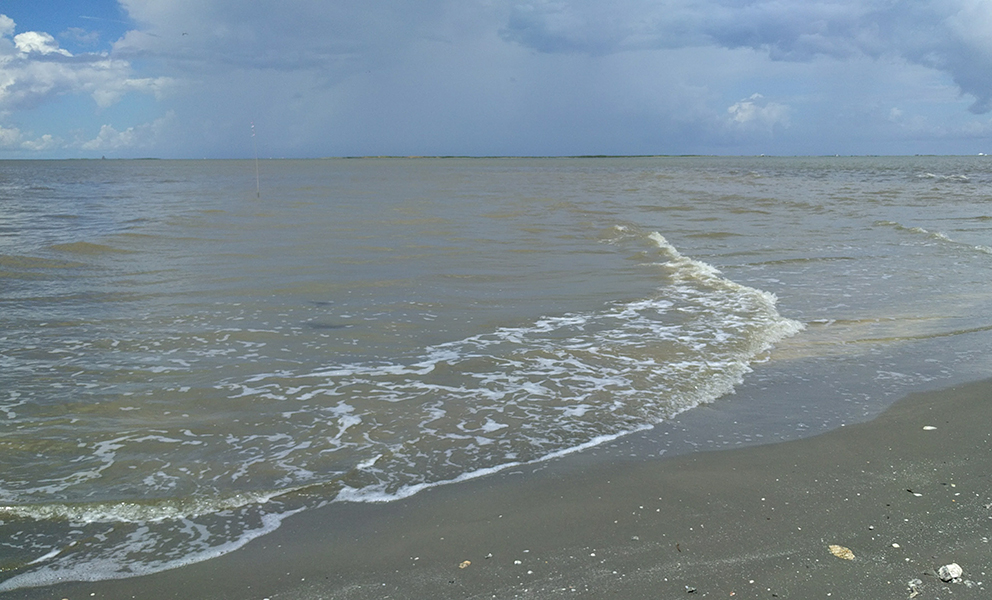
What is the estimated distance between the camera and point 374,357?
6965mm

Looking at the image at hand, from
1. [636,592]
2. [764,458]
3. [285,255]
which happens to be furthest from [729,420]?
[285,255]

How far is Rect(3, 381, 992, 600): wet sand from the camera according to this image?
3.09m

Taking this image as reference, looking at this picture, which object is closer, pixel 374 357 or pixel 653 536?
pixel 653 536

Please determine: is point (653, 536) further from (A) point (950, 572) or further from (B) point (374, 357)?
(B) point (374, 357)

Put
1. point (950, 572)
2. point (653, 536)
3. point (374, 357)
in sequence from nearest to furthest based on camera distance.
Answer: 1. point (950, 572)
2. point (653, 536)
3. point (374, 357)

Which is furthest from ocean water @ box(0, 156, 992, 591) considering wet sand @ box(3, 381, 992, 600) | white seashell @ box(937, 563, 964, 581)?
white seashell @ box(937, 563, 964, 581)

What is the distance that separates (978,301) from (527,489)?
28.4ft

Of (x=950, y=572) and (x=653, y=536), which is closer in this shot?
(x=950, y=572)

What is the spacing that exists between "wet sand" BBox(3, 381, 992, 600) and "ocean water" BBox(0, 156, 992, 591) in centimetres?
29

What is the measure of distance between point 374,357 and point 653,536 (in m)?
4.09

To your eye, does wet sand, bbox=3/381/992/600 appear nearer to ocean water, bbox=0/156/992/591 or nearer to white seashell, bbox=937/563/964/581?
white seashell, bbox=937/563/964/581

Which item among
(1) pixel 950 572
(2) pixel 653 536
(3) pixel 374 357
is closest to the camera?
(1) pixel 950 572

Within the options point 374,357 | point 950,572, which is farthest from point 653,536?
point 374,357

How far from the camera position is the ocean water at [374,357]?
4.20 m
